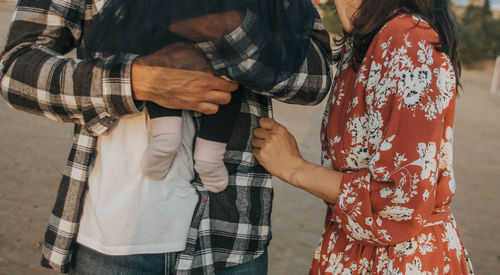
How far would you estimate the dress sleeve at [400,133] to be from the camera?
1529mm

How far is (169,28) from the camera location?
62.2 inches

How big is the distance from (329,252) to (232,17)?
944 mm

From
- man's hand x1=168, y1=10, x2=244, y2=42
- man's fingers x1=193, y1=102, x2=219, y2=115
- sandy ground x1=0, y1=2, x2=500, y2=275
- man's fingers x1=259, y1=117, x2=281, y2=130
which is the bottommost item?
sandy ground x1=0, y1=2, x2=500, y2=275

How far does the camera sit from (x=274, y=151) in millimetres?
1862

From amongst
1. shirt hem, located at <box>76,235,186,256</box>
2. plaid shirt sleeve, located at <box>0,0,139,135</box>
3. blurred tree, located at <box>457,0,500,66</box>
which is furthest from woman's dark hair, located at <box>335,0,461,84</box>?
blurred tree, located at <box>457,0,500,66</box>

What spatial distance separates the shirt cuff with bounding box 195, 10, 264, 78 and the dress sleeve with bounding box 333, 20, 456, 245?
0.38 m

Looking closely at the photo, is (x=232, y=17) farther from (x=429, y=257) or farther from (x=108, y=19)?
(x=429, y=257)

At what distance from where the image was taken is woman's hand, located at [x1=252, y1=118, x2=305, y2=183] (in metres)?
1.85

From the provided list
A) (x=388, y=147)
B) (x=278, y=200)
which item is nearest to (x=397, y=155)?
(x=388, y=147)

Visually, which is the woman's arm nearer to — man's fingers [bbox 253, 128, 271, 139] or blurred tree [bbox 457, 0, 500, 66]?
man's fingers [bbox 253, 128, 271, 139]

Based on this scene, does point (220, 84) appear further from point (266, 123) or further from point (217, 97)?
point (266, 123)

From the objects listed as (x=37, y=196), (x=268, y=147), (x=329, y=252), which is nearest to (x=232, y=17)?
(x=268, y=147)

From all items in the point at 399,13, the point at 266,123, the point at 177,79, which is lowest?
the point at 266,123

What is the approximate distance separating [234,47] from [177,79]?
0.66 feet
